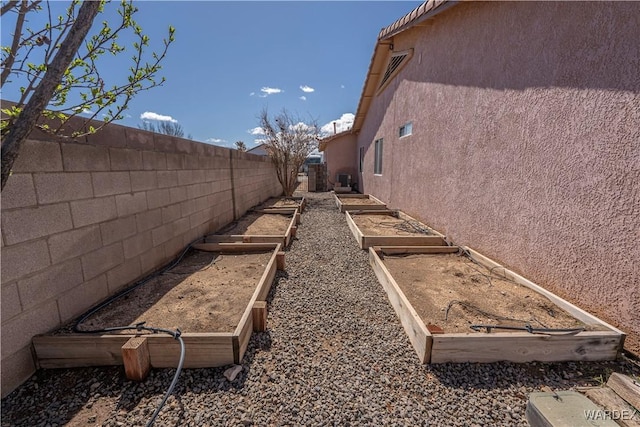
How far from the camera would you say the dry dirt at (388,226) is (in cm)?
508

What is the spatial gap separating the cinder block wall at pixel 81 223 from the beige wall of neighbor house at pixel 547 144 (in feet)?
14.3

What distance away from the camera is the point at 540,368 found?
6.52 feet

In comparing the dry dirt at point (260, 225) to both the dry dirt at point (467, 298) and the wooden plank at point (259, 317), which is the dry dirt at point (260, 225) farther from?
the wooden plank at point (259, 317)

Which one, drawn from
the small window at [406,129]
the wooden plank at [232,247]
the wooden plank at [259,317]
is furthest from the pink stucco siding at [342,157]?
the wooden plank at [259,317]

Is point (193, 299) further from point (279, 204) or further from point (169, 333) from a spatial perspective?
point (279, 204)

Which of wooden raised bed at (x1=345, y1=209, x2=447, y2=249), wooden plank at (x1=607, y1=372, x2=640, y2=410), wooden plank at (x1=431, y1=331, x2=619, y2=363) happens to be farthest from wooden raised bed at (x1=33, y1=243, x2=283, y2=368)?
wooden raised bed at (x1=345, y1=209, x2=447, y2=249)

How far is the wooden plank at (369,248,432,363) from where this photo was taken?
203 centimetres

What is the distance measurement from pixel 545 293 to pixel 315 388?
2515 millimetres


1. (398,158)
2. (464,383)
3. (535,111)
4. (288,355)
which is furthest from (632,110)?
(398,158)

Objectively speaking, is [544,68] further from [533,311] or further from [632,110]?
[533,311]

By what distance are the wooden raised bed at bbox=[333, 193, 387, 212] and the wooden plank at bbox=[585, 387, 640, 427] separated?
6.18m

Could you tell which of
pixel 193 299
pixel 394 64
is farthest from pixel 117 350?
pixel 394 64

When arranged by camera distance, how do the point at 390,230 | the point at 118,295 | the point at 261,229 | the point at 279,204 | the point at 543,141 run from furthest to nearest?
the point at 279,204, the point at 261,229, the point at 390,230, the point at 543,141, the point at 118,295

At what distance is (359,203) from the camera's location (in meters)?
9.08
